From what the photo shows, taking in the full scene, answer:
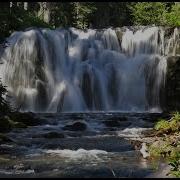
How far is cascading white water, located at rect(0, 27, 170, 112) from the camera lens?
105ft

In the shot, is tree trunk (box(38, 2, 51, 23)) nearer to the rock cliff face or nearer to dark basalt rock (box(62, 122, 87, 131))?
the rock cliff face

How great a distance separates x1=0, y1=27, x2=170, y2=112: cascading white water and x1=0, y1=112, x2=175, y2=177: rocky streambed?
7461 mm

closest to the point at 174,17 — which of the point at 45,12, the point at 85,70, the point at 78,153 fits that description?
the point at 45,12

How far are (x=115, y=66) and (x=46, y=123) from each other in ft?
38.7

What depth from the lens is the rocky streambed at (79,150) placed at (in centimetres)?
Result: 1291

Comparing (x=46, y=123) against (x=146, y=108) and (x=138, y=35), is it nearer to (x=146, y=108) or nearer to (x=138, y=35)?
(x=146, y=108)

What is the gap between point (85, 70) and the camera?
3356 centimetres

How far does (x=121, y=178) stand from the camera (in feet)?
A: 39.6

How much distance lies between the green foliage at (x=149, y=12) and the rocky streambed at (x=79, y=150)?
31.8 m

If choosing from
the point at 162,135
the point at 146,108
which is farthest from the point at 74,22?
the point at 162,135

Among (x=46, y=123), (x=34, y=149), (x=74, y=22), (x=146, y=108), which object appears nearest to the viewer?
(x=34, y=149)

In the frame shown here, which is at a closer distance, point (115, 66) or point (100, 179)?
point (100, 179)

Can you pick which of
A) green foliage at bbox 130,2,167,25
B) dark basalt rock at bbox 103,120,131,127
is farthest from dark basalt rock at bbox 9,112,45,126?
green foliage at bbox 130,2,167,25

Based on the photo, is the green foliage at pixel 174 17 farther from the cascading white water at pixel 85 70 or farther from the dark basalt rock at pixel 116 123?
the dark basalt rock at pixel 116 123
